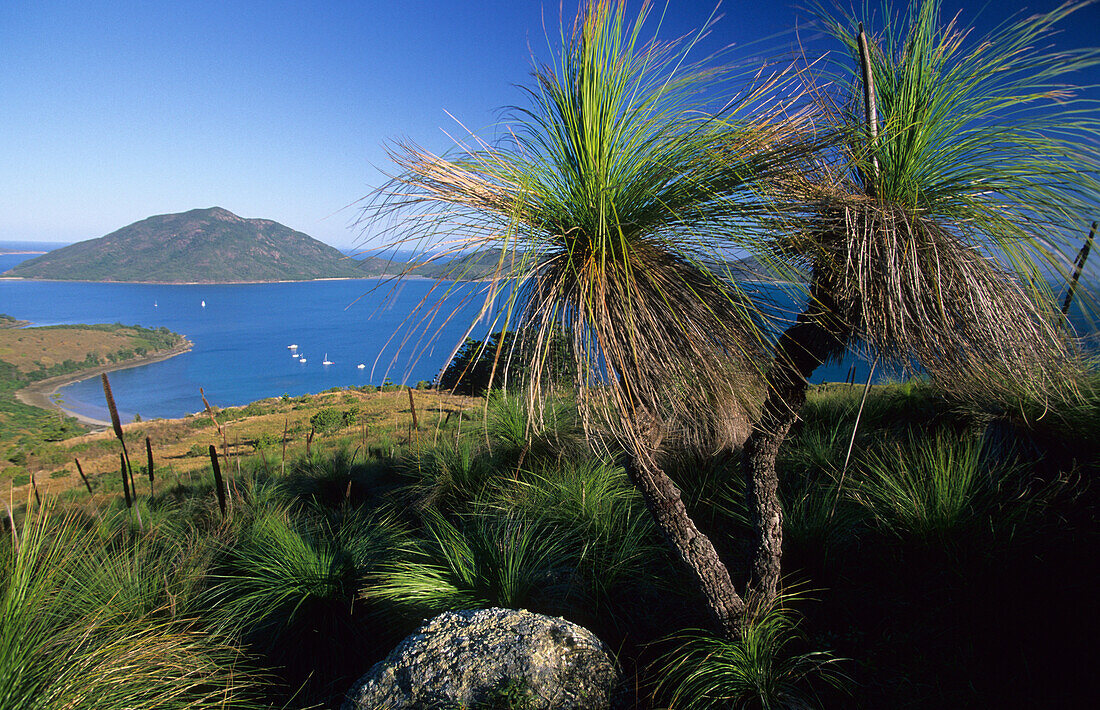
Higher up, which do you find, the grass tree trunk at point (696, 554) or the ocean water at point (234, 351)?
the grass tree trunk at point (696, 554)

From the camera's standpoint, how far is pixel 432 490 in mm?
5070

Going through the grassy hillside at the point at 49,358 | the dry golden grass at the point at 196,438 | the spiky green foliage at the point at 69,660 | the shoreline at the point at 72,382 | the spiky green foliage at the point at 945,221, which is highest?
the spiky green foliage at the point at 945,221

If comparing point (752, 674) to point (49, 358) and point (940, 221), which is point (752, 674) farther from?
point (49, 358)

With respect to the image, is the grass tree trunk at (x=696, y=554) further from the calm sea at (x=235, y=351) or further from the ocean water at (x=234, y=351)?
the calm sea at (x=235, y=351)

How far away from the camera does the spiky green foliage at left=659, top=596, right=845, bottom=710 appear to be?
227 cm

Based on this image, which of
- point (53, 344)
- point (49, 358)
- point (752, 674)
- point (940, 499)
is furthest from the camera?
point (53, 344)

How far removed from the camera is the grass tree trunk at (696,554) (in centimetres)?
247

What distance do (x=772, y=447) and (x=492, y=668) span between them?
175 centimetres

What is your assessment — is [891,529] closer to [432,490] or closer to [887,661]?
[887,661]

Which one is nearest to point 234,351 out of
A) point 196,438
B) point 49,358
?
point 49,358

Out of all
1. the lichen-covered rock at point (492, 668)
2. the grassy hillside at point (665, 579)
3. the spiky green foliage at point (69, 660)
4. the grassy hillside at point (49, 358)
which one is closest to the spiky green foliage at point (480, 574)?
the grassy hillside at point (665, 579)

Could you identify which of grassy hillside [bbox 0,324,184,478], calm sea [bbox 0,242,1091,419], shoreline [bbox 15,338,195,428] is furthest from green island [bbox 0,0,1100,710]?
shoreline [bbox 15,338,195,428]

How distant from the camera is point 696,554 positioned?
248 centimetres

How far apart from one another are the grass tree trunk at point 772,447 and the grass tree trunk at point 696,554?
18 centimetres
